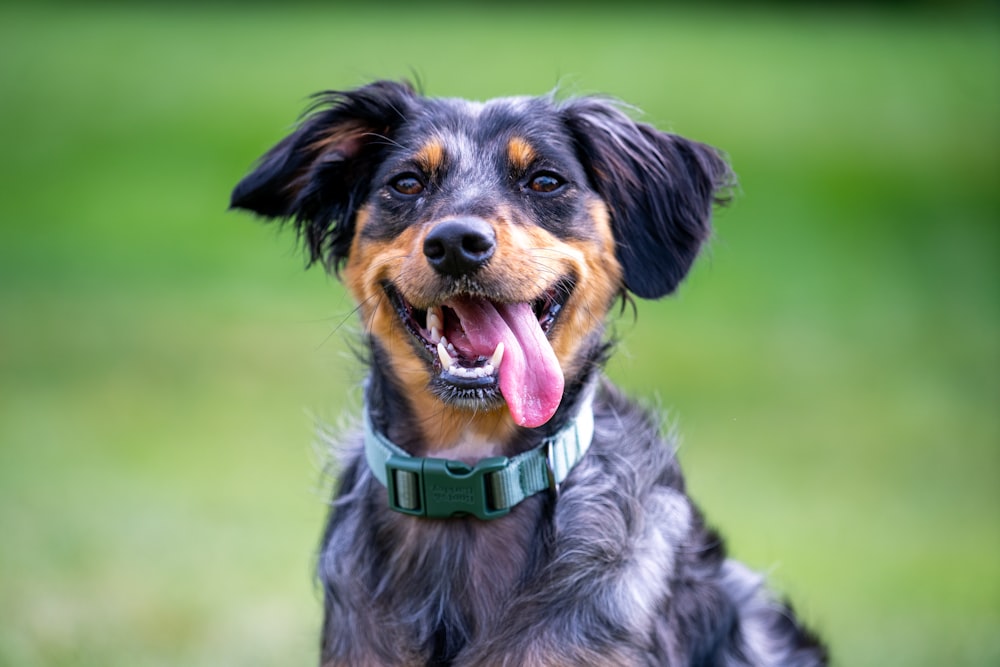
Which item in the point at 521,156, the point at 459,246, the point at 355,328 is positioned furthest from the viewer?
the point at 355,328

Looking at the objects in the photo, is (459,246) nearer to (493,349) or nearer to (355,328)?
(493,349)

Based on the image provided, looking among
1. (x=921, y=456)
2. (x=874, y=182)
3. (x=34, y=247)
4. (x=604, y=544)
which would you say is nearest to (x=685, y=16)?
(x=874, y=182)

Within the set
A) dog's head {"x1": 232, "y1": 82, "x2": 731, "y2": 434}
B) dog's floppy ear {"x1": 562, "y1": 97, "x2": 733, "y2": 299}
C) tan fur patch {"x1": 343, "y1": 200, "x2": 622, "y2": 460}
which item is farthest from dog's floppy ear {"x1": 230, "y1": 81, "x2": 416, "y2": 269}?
dog's floppy ear {"x1": 562, "y1": 97, "x2": 733, "y2": 299}

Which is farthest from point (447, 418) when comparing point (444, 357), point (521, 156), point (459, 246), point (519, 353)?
point (521, 156)

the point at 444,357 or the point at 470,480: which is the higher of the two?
the point at 444,357

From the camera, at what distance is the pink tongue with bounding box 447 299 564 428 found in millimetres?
4117

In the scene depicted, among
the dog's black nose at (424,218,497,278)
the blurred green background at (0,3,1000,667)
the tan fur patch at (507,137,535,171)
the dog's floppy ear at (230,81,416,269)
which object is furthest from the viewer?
the blurred green background at (0,3,1000,667)

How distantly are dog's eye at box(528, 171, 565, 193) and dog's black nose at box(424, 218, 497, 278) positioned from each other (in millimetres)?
422

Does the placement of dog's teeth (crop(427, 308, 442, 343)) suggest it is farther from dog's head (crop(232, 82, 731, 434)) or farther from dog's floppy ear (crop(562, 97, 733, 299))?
dog's floppy ear (crop(562, 97, 733, 299))

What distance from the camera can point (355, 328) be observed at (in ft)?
16.2

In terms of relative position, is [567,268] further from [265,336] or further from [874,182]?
[874,182]

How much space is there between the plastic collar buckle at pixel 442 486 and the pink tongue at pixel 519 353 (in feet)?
0.66

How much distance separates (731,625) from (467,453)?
3.86 ft

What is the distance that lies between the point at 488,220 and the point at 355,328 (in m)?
0.94
